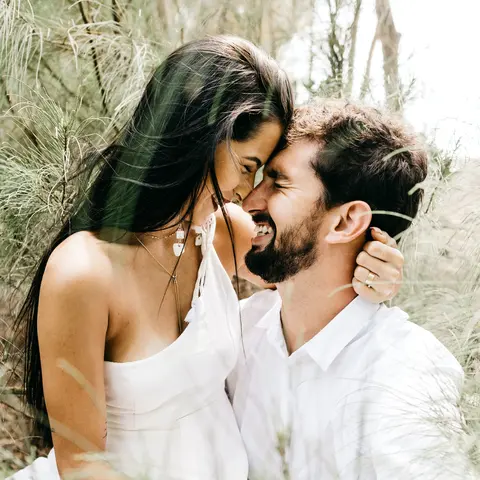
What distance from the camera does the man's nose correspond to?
1.99m

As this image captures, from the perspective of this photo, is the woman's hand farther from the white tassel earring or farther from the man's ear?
the white tassel earring

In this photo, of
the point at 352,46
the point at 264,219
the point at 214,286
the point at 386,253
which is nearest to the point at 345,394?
the point at 386,253

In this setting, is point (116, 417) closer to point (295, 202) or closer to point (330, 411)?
point (330, 411)

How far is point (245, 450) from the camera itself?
1772mm

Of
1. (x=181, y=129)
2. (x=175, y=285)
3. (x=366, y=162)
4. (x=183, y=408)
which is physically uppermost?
(x=181, y=129)

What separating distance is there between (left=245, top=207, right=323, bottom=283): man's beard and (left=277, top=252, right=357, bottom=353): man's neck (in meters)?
0.03

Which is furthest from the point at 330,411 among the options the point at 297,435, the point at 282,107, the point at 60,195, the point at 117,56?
the point at 117,56

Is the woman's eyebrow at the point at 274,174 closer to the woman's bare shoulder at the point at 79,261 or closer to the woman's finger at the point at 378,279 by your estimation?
the woman's finger at the point at 378,279

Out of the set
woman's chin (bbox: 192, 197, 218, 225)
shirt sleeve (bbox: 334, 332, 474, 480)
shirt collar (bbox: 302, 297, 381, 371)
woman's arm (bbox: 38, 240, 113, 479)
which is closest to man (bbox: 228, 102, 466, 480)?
shirt collar (bbox: 302, 297, 381, 371)

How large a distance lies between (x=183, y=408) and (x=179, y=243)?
51 centimetres

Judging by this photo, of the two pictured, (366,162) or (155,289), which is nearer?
(155,289)

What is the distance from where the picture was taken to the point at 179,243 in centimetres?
189

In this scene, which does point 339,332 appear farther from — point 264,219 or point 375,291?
point 264,219

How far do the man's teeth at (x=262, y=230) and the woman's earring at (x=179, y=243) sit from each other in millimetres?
273
